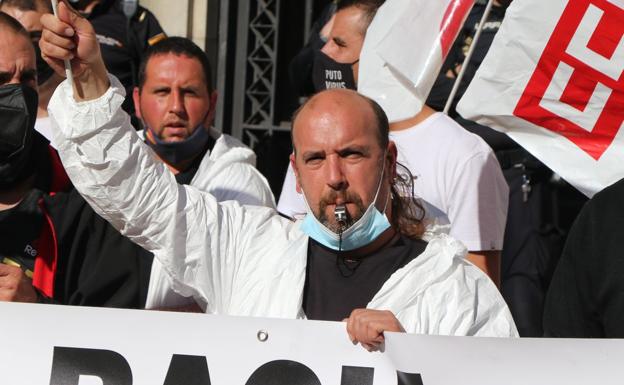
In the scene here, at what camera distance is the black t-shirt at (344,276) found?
3.59m

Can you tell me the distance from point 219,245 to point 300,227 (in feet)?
0.75

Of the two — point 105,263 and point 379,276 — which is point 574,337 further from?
point 105,263

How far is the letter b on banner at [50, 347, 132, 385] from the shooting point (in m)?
3.47

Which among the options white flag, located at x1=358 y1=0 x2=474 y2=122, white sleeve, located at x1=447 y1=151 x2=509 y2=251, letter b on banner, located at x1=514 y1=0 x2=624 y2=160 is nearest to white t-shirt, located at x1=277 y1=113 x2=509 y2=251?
white sleeve, located at x1=447 y1=151 x2=509 y2=251

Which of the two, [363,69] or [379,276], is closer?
[379,276]

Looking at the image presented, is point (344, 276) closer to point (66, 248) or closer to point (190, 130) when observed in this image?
point (66, 248)

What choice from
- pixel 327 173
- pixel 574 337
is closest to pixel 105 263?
pixel 327 173

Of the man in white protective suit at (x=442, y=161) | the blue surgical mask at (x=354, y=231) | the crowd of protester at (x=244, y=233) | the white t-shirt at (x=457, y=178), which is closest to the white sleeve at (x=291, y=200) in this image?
the man in white protective suit at (x=442, y=161)

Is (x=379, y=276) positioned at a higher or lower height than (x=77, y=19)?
lower

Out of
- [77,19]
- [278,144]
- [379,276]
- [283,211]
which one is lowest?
[278,144]

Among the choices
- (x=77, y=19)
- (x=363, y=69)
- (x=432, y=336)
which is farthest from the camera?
(x=363, y=69)

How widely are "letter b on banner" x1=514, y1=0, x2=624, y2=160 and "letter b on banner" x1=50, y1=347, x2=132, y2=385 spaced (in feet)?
5.01

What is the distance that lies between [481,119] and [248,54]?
366cm

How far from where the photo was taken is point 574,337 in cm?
→ 334
